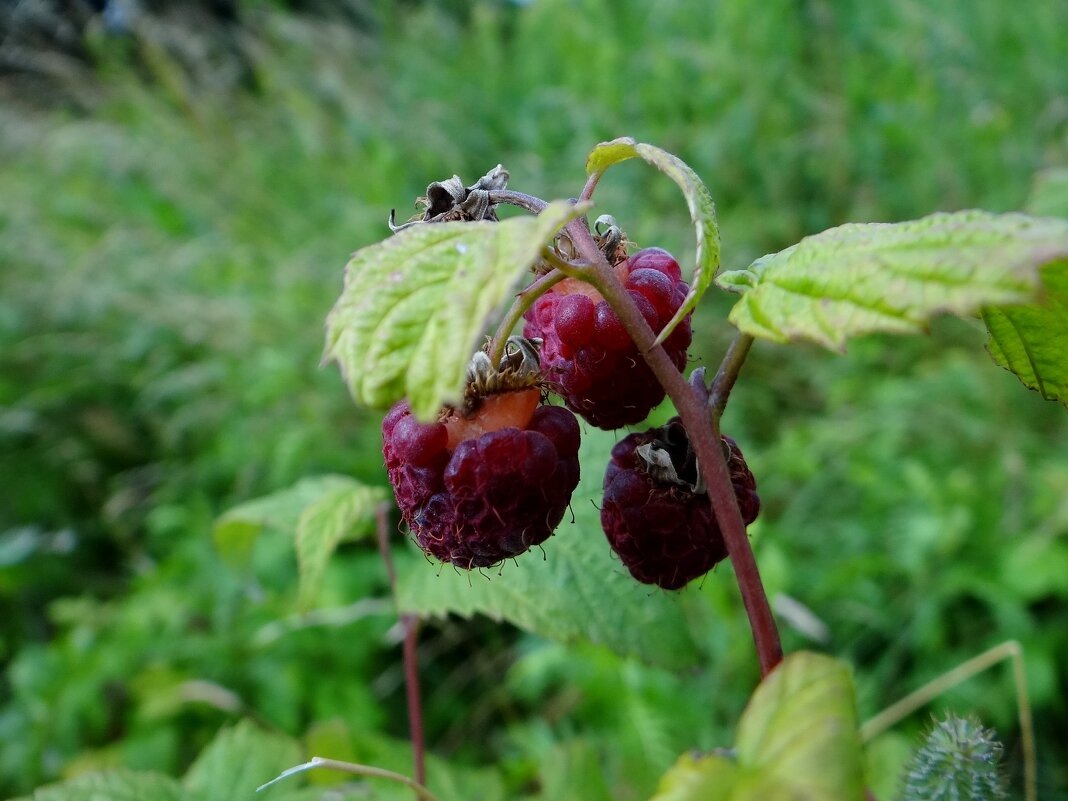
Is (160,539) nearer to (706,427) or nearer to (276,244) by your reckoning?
(276,244)

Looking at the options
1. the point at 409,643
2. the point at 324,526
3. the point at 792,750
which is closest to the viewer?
the point at 792,750

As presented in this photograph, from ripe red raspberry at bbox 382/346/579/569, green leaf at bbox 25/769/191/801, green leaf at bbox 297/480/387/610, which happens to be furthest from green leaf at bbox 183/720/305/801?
ripe red raspberry at bbox 382/346/579/569

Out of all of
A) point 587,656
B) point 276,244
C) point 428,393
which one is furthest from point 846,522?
point 276,244

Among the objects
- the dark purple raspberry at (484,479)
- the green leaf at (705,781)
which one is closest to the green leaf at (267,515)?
the dark purple raspberry at (484,479)

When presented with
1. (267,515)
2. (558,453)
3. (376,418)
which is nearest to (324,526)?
(267,515)

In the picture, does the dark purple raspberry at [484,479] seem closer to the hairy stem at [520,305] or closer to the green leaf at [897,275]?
the hairy stem at [520,305]

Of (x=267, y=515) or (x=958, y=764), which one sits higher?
(x=267, y=515)

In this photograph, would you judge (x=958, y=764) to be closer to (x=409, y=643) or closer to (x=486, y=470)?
(x=486, y=470)
